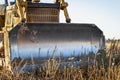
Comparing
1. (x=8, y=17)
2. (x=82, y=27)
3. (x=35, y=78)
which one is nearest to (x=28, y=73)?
(x=35, y=78)

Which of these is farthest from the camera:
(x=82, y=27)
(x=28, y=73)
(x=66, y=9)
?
(x=66, y=9)

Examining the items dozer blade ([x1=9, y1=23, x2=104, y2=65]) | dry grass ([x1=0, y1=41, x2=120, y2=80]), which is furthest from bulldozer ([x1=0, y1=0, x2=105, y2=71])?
dry grass ([x1=0, y1=41, x2=120, y2=80])

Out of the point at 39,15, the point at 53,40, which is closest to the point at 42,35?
the point at 53,40

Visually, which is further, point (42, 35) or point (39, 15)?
point (39, 15)

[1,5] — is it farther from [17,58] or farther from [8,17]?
[17,58]

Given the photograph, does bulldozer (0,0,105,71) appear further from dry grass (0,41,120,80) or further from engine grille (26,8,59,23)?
dry grass (0,41,120,80)

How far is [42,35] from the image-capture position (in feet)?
22.8

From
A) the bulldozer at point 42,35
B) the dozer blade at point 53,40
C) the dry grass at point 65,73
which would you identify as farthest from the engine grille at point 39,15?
the dry grass at point 65,73

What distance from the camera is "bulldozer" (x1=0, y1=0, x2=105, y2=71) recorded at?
6573 millimetres

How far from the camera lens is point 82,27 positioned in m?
7.70

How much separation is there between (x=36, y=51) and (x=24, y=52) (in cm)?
27

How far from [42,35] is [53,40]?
0.27 metres

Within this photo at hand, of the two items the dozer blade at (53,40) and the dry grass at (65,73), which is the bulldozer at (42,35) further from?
the dry grass at (65,73)

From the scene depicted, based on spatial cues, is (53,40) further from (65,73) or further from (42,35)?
(65,73)
